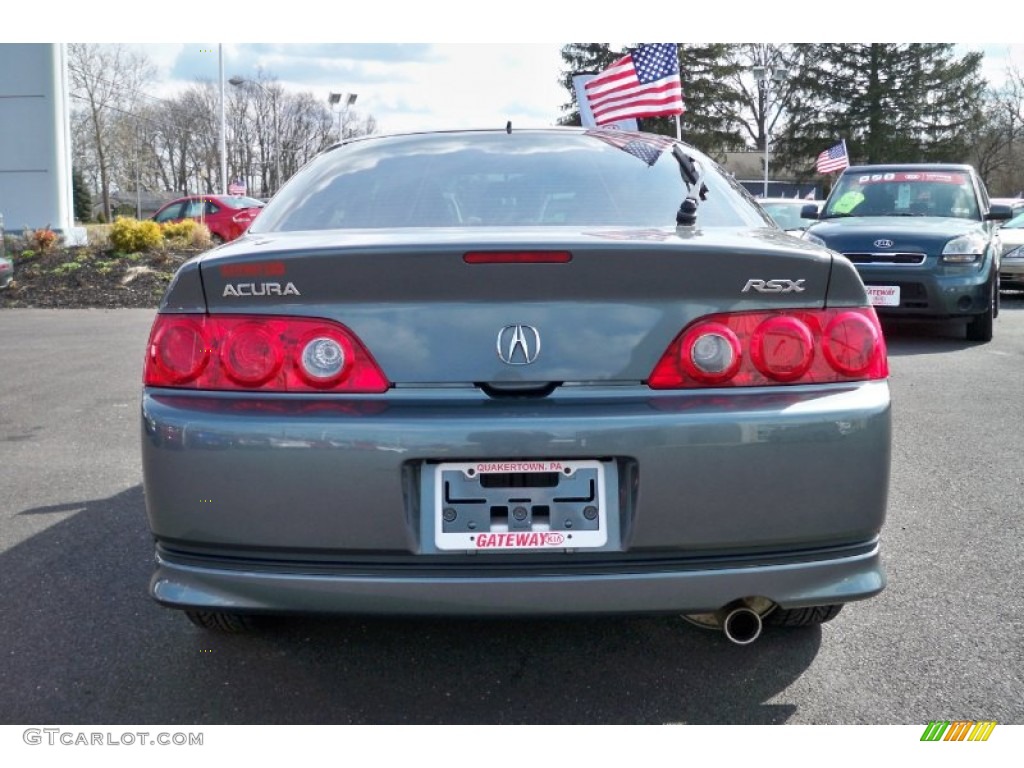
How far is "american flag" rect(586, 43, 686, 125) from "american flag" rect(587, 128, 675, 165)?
33.7 ft

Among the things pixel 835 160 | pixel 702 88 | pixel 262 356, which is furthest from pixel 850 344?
pixel 702 88

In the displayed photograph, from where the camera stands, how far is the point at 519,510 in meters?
2.29

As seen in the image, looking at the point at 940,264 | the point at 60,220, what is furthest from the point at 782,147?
the point at 940,264

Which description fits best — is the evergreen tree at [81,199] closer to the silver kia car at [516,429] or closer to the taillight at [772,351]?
the silver kia car at [516,429]

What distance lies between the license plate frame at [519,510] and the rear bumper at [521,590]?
0.08 metres

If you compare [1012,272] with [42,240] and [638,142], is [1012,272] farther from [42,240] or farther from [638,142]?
[42,240]

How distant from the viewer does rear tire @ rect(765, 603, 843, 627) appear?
281 cm

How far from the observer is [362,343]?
237 cm

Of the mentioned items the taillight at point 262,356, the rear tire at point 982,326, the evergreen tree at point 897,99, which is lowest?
the rear tire at point 982,326

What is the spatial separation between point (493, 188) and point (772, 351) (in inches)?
45.6

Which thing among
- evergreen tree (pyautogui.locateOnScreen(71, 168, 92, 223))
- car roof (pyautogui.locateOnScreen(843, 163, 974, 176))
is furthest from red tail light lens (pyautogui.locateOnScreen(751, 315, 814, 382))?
evergreen tree (pyautogui.locateOnScreen(71, 168, 92, 223))

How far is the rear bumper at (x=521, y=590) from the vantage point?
2289mm

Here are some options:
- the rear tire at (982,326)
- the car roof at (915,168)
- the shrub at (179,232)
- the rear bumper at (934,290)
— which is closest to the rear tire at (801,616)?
the rear bumper at (934,290)

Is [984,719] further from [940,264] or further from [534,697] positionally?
[940,264]
